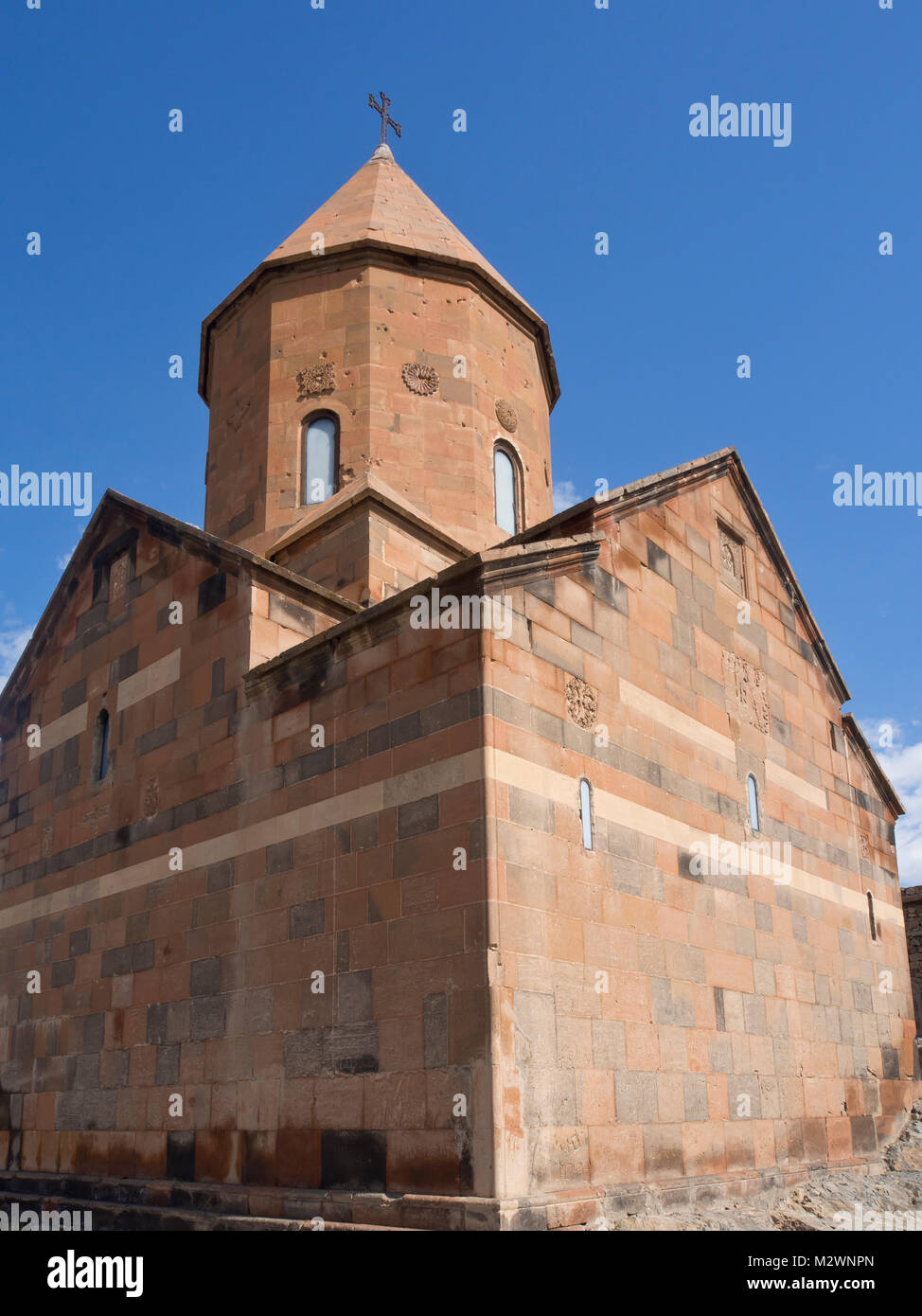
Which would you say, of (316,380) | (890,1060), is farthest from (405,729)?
(890,1060)

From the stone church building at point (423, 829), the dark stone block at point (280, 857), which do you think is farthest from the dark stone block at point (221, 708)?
the dark stone block at point (280, 857)

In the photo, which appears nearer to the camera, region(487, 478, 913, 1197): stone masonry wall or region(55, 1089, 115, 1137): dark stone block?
region(487, 478, 913, 1197): stone masonry wall

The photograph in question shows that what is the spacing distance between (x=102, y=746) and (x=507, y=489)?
5841 millimetres

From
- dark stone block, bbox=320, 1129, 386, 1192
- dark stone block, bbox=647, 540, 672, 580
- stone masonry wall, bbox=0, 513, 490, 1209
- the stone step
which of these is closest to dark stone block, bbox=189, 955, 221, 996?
stone masonry wall, bbox=0, 513, 490, 1209

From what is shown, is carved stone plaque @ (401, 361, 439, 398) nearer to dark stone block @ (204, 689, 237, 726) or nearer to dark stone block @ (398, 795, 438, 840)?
dark stone block @ (204, 689, 237, 726)

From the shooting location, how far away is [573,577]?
9062 mm

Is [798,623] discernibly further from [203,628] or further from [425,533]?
[203,628]

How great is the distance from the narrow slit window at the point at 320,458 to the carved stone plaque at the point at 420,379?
103 cm

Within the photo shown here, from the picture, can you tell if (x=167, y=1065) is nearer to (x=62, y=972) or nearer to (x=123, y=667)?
(x=62, y=972)

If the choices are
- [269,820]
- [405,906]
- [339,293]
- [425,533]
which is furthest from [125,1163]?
[339,293]

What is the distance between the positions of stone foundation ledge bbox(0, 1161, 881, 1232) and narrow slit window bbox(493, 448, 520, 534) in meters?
7.69

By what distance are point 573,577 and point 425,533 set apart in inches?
156

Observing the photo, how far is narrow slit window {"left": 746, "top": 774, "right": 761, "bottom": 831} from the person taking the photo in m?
10.9

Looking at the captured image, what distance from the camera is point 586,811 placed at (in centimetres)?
851
